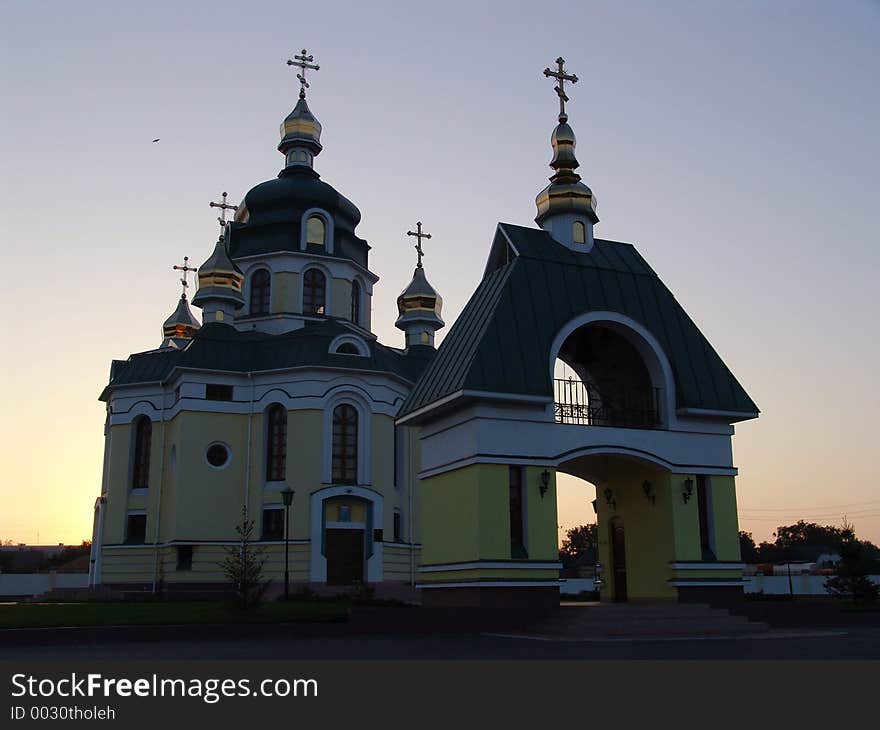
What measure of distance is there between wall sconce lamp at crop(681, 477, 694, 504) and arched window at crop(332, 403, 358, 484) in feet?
48.8

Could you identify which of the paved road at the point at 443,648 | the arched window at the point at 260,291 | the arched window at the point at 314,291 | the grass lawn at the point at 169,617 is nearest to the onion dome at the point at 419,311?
the arched window at the point at 314,291

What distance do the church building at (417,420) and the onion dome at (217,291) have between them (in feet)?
0.25

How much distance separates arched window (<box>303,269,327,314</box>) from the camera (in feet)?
119

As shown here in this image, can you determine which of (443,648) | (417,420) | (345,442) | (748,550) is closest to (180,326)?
(345,442)

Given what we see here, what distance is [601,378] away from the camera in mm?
21422

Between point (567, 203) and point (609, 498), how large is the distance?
274 inches

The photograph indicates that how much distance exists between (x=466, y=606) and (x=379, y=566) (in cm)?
1420

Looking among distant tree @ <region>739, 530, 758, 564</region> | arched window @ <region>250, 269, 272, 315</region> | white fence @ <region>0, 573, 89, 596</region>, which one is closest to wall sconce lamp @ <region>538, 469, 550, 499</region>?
arched window @ <region>250, 269, 272, 315</region>

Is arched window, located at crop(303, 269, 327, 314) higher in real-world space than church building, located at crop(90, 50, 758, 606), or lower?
higher

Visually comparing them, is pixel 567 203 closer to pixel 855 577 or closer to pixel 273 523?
pixel 855 577

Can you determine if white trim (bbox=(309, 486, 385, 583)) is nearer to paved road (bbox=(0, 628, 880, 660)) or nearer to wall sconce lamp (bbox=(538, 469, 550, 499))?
wall sconce lamp (bbox=(538, 469, 550, 499))

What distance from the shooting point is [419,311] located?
40.1 metres

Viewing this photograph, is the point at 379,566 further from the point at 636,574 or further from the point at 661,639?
the point at 661,639

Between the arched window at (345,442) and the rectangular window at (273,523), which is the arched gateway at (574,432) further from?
A: the rectangular window at (273,523)
